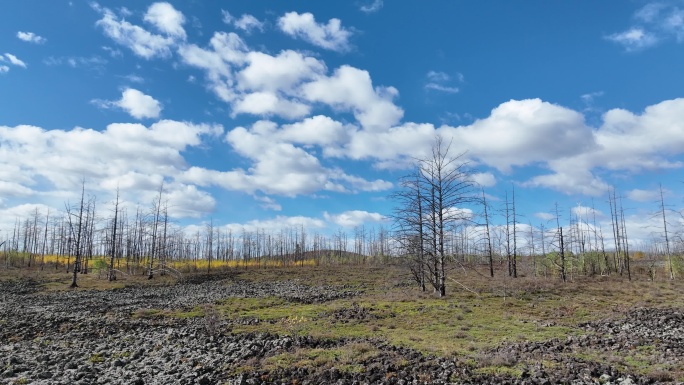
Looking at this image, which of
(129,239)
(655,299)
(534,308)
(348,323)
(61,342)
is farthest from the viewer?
(129,239)

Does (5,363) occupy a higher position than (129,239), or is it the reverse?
(129,239)

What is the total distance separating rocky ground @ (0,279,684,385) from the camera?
10.1m

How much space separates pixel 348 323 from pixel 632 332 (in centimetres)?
1208

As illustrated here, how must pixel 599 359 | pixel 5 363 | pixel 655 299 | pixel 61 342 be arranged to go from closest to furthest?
pixel 599 359 < pixel 5 363 < pixel 61 342 < pixel 655 299

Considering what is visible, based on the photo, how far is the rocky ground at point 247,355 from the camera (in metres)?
10.1

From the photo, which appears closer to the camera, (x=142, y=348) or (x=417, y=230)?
(x=142, y=348)

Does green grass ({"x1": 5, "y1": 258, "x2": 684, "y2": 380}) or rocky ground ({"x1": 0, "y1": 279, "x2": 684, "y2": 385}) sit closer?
rocky ground ({"x1": 0, "y1": 279, "x2": 684, "y2": 385})

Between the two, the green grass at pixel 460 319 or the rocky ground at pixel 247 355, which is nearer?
the rocky ground at pixel 247 355

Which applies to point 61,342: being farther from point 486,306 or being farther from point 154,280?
point 154,280

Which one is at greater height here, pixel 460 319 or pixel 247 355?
pixel 247 355

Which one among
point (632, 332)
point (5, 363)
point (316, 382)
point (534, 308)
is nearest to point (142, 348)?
point (5, 363)

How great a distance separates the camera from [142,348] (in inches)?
586

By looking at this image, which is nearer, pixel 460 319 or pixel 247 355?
pixel 247 355

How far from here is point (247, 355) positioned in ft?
42.5
